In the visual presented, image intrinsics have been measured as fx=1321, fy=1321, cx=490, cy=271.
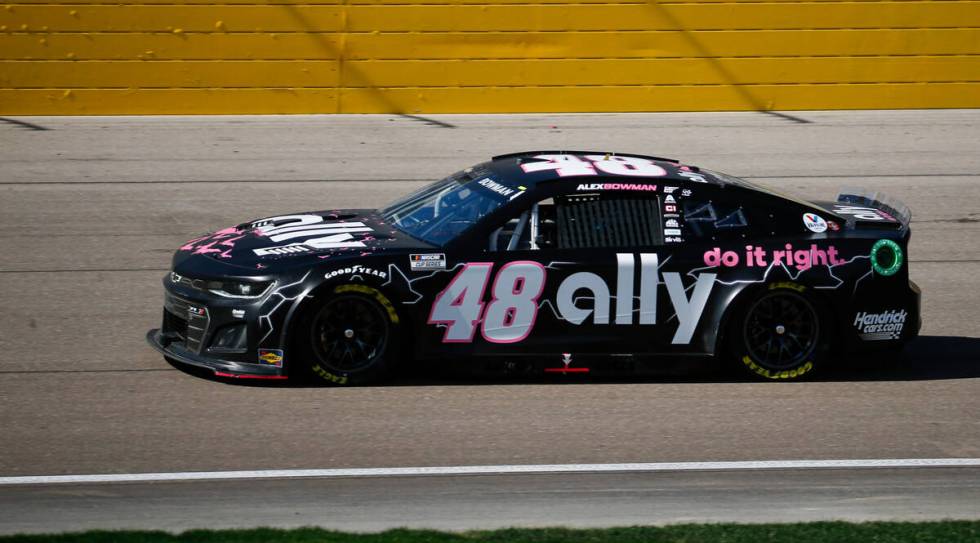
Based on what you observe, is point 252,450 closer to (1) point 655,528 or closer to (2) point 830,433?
(1) point 655,528

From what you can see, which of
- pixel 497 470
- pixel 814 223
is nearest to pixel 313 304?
pixel 497 470

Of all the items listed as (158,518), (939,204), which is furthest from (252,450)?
(939,204)

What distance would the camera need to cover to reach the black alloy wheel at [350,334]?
24.3 feet

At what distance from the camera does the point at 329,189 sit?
Result: 14094 mm

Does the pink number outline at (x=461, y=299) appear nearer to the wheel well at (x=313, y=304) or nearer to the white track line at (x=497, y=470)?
the wheel well at (x=313, y=304)

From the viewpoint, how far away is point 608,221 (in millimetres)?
7742

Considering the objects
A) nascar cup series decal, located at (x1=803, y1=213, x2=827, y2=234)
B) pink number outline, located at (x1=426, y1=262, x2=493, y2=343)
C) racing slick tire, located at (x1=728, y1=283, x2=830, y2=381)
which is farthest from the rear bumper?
nascar cup series decal, located at (x1=803, y1=213, x2=827, y2=234)

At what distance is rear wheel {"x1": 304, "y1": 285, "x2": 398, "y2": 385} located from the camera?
7402 mm

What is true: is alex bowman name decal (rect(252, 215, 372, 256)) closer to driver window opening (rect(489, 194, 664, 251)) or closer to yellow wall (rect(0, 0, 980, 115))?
driver window opening (rect(489, 194, 664, 251))

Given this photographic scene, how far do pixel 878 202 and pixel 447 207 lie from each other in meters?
2.90

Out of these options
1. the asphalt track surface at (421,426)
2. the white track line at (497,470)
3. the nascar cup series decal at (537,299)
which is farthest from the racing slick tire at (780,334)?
the white track line at (497,470)

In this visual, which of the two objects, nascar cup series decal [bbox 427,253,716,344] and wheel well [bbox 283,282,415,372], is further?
nascar cup series decal [bbox 427,253,716,344]

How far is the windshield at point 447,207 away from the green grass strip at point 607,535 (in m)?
2.47

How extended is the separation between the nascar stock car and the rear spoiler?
0.83ft
